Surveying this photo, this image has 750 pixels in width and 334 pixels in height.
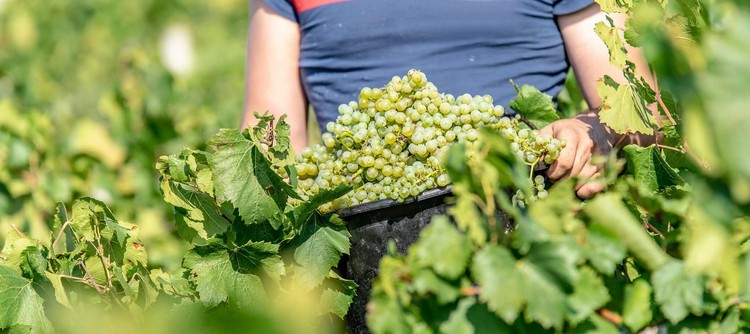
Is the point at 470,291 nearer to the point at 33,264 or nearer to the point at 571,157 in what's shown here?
the point at 571,157

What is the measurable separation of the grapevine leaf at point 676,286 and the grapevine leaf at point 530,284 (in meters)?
0.11

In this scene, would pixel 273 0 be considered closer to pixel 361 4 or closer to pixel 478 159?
pixel 361 4

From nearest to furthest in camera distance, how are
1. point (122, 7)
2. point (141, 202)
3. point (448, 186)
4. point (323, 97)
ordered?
point (448, 186), point (323, 97), point (141, 202), point (122, 7)

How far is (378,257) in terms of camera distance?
4.80ft

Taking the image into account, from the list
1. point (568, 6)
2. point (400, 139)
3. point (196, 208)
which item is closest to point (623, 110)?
point (400, 139)

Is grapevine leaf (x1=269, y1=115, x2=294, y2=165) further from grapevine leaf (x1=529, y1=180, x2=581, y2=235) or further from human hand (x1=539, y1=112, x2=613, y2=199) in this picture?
grapevine leaf (x1=529, y1=180, x2=581, y2=235)

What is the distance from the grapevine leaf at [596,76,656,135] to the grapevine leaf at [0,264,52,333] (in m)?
0.91

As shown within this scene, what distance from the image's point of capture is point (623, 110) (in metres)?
1.44

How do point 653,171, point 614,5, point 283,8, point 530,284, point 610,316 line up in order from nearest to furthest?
point 530,284 → point 610,316 → point 653,171 → point 614,5 → point 283,8

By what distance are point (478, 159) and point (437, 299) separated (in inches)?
5.7

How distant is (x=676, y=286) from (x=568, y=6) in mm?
1044

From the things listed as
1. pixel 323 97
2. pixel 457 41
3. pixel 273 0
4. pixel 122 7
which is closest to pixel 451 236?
pixel 457 41

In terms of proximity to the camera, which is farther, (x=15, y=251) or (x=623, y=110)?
(x=15, y=251)

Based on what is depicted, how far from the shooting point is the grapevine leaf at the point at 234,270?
1.41 meters
